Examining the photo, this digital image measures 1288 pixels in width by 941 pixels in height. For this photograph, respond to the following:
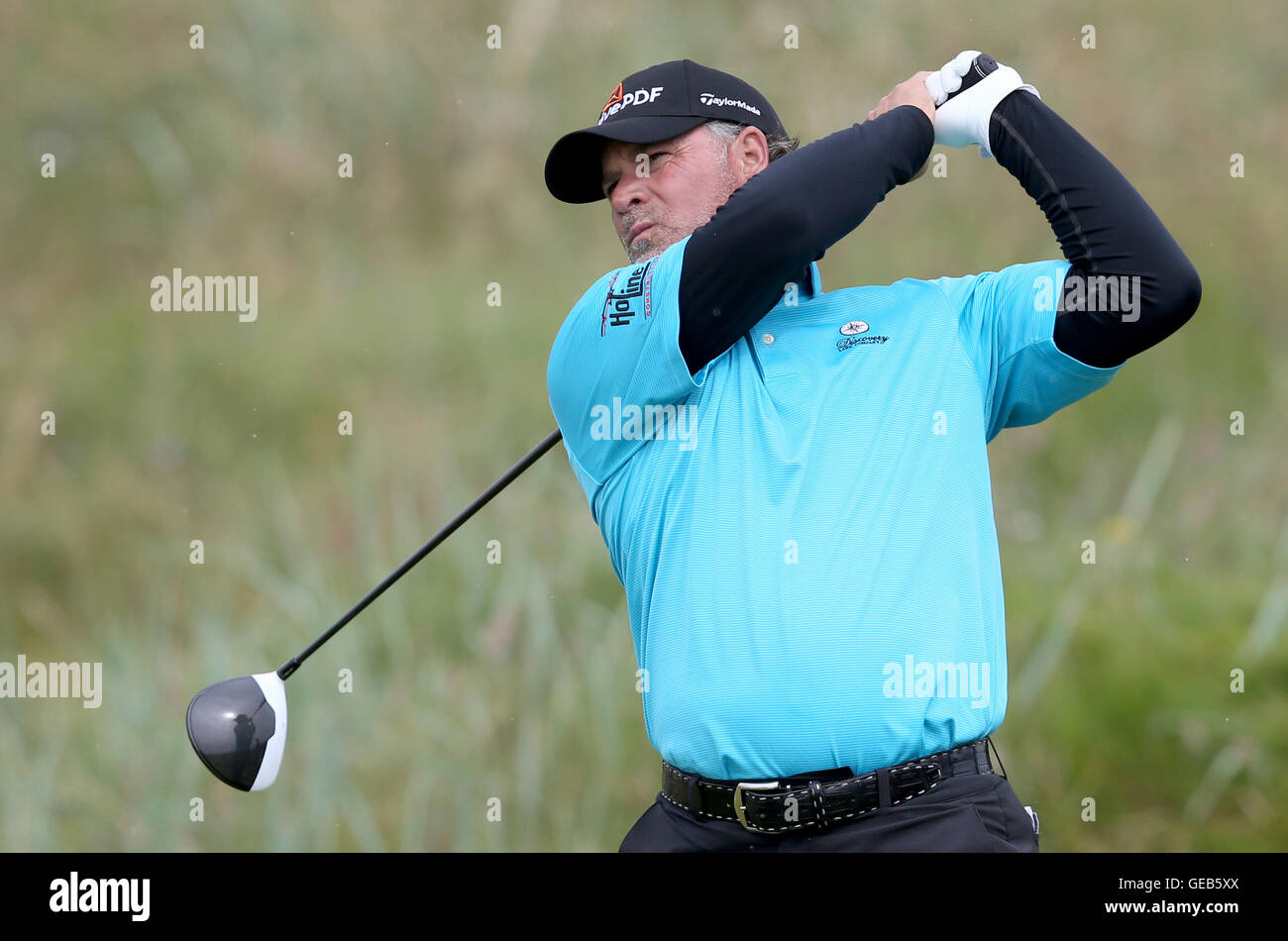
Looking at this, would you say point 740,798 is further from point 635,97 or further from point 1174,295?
point 635,97

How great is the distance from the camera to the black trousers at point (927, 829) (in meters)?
2.16

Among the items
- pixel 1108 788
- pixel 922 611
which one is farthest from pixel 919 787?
pixel 1108 788

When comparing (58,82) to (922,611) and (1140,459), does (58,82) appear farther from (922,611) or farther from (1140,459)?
(922,611)

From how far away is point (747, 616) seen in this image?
2.20 metres

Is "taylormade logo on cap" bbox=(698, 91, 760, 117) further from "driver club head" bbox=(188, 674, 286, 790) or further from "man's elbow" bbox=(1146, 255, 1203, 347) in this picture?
"driver club head" bbox=(188, 674, 286, 790)

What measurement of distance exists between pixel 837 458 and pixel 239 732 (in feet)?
3.89

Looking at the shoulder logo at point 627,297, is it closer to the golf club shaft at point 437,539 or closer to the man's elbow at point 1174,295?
the golf club shaft at point 437,539

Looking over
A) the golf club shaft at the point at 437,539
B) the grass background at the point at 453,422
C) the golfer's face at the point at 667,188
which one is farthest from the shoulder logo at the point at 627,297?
the grass background at the point at 453,422

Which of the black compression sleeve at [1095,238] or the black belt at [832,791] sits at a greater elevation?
the black compression sleeve at [1095,238]

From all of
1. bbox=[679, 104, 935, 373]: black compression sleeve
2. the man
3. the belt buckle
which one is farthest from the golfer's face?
the belt buckle

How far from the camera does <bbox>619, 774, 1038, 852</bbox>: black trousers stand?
2.16 meters

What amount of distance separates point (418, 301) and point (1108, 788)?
4187 mm

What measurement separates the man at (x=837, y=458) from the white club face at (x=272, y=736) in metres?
0.69

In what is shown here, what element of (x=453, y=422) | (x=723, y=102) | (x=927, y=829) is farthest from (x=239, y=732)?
(x=453, y=422)
